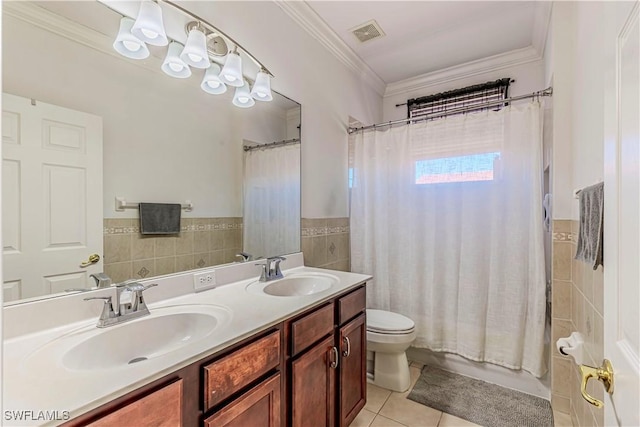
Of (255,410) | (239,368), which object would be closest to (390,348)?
(255,410)

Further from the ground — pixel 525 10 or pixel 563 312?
pixel 525 10

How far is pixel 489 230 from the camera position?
7.05ft

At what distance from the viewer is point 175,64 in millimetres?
1466

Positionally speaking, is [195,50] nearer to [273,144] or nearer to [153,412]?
[273,144]

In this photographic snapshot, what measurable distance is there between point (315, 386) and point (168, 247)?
3.01 feet

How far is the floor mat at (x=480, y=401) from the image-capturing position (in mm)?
1838

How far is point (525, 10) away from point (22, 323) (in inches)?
122

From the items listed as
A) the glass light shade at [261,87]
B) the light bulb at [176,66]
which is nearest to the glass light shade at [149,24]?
the light bulb at [176,66]

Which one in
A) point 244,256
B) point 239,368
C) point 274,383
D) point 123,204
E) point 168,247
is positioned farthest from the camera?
point 244,256

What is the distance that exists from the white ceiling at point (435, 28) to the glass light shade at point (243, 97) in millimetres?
785

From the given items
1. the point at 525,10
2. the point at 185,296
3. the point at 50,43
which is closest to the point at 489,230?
the point at 525,10

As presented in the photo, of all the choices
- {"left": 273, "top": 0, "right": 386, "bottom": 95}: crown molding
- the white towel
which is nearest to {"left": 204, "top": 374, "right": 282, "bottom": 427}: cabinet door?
the white towel

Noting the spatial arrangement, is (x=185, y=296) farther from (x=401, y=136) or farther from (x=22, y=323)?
(x=401, y=136)

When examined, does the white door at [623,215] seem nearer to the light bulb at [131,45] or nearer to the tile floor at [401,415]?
→ the tile floor at [401,415]
